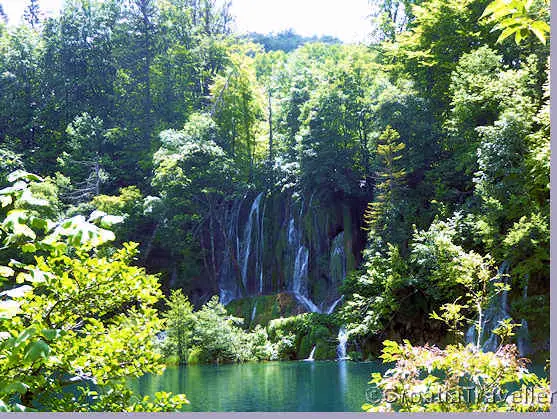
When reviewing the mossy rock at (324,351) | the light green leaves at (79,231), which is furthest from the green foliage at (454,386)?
the mossy rock at (324,351)

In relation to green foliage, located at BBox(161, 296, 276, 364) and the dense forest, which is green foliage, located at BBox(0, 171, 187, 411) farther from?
green foliage, located at BBox(161, 296, 276, 364)

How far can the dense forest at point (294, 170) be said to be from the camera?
14031 mm

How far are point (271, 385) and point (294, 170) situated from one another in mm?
10187

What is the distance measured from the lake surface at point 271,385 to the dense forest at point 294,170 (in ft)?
4.92

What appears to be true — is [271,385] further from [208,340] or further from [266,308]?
[266,308]

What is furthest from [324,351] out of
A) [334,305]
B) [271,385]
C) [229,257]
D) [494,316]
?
[229,257]

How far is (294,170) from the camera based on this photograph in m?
20.3

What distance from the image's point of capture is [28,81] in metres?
28.1

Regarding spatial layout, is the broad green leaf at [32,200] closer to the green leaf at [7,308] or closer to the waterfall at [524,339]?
the green leaf at [7,308]

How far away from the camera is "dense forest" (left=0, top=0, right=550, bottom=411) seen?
1403 cm

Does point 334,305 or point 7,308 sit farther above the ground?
point 7,308

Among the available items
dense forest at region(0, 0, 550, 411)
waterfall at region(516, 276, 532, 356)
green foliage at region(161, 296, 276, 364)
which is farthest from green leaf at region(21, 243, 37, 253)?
green foliage at region(161, 296, 276, 364)

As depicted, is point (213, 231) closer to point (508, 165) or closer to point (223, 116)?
point (223, 116)


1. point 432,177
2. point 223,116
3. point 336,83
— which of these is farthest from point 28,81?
point 432,177
